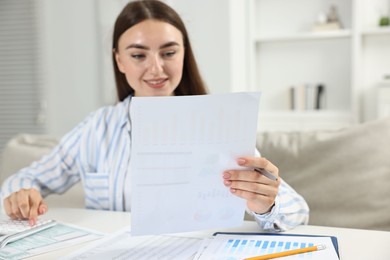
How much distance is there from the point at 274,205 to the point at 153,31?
60cm

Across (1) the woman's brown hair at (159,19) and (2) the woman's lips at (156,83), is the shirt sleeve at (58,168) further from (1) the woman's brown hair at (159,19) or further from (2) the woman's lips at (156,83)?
(2) the woman's lips at (156,83)

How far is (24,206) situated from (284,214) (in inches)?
24.8

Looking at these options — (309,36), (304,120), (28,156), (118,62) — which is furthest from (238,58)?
(118,62)

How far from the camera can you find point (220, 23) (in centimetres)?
353

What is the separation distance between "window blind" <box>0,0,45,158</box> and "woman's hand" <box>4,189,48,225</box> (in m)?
3.07

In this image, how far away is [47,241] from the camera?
1.04m

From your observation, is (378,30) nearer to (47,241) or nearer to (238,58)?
(238,58)

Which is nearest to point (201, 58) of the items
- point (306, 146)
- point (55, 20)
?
point (55, 20)

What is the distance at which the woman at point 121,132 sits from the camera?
1267mm

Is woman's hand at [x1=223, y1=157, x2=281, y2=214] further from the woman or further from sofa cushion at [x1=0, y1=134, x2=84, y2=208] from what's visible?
sofa cushion at [x1=0, y1=134, x2=84, y2=208]

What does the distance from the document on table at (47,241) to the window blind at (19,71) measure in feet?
10.7

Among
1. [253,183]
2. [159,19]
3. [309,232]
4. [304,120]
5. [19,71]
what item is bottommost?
[304,120]

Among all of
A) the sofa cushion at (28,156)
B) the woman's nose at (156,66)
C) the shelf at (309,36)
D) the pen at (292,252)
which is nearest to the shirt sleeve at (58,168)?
the sofa cushion at (28,156)

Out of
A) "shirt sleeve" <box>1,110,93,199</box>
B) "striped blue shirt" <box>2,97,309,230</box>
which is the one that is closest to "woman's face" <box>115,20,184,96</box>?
"striped blue shirt" <box>2,97,309,230</box>
